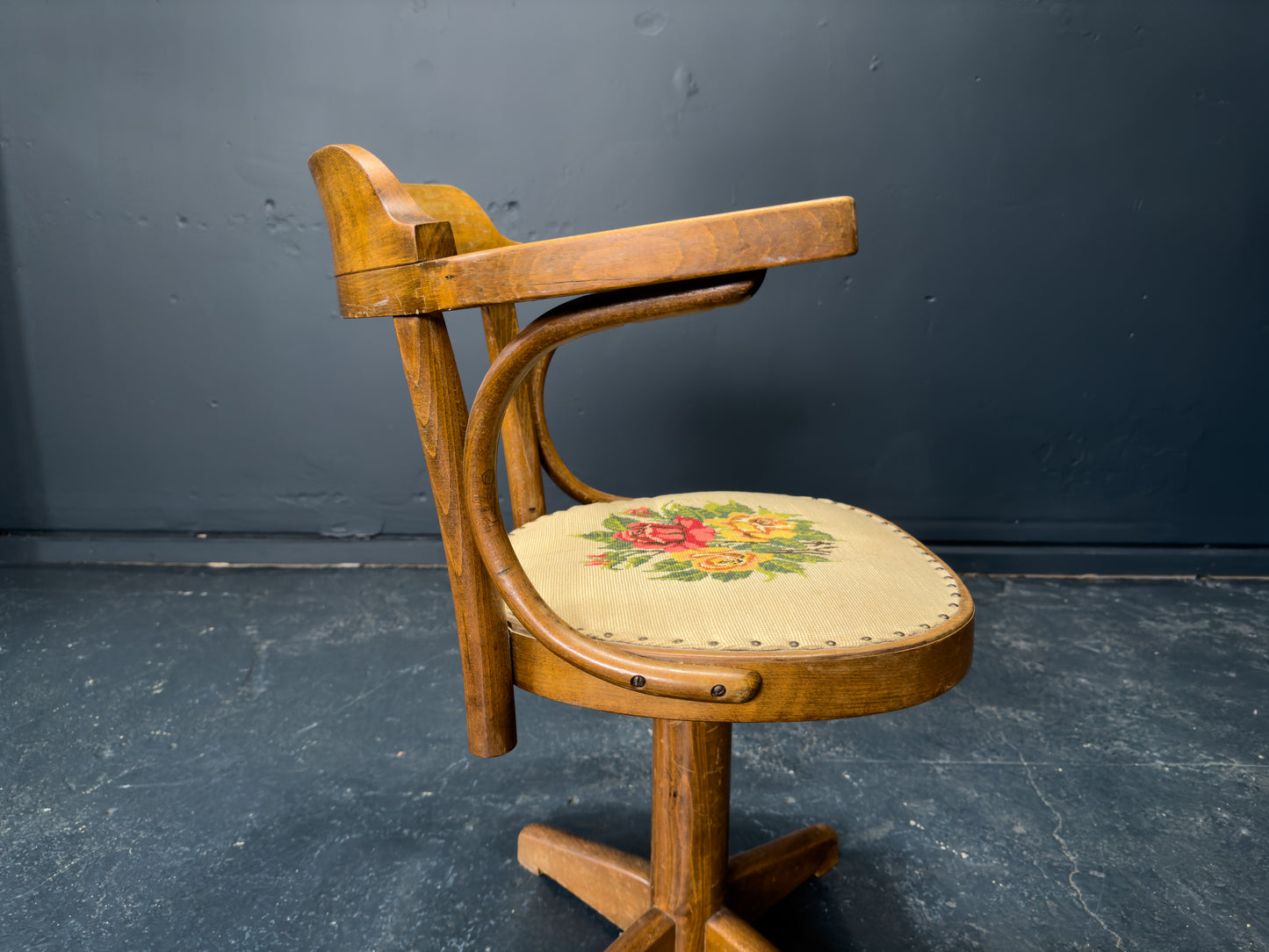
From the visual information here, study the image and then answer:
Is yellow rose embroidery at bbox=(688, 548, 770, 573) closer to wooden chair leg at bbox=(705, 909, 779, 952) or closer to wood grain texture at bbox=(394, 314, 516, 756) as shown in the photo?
wood grain texture at bbox=(394, 314, 516, 756)

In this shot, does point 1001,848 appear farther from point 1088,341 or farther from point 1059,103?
point 1059,103

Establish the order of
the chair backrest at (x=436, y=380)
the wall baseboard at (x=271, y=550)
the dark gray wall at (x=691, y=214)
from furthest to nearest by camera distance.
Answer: the wall baseboard at (x=271, y=550) < the dark gray wall at (x=691, y=214) < the chair backrest at (x=436, y=380)

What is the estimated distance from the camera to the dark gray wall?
205 centimetres

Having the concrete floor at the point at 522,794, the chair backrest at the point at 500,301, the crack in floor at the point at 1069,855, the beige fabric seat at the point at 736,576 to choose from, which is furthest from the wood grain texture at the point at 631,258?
the crack in floor at the point at 1069,855

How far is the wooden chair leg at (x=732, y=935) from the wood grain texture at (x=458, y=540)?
45 centimetres

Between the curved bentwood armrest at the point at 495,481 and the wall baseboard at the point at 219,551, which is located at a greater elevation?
the curved bentwood armrest at the point at 495,481

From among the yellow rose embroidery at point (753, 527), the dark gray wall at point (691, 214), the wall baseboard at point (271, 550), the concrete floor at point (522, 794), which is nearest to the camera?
the yellow rose embroidery at point (753, 527)

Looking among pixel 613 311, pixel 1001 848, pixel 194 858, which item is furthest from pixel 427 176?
pixel 1001 848

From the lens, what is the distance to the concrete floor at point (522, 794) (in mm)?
1030

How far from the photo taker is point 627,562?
2.46 ft

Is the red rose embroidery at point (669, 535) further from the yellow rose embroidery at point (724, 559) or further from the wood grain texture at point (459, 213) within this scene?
the wood grain texture at point (459, 213)

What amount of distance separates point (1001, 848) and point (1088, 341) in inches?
61.4

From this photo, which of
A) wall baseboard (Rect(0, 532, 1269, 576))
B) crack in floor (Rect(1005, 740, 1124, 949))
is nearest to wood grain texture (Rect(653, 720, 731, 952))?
crack in floor (Rect(1005, 740, 1124, 949))

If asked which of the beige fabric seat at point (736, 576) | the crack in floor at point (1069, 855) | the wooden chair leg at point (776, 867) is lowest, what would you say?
the crack in floor at point (1069, 855)
